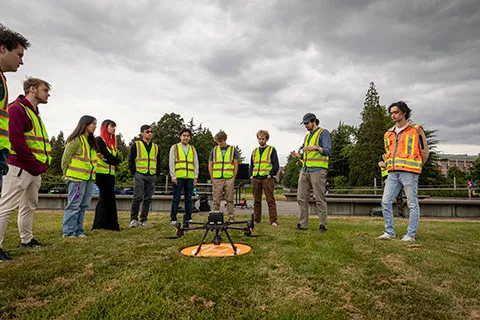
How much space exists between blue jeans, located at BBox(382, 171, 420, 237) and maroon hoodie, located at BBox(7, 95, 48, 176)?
5412mm

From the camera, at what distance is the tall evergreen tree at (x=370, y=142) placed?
39594 millimetres

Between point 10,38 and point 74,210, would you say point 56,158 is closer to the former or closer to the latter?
point 74,210

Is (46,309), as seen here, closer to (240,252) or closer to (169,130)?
(240,252)

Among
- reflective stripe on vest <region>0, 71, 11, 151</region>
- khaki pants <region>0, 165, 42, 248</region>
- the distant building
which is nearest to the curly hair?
reflective stripe on vest <region>0, 71, 11, 151</region>

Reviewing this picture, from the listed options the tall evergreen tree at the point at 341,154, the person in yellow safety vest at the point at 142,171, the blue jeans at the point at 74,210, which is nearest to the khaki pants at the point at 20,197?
the blue jeans at the point at 74,210

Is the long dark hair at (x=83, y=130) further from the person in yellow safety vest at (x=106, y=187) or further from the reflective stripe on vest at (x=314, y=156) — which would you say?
the reflective stripe on vest at (x=314, y=156)

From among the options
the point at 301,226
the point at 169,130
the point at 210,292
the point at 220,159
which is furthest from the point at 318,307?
the point at 169,130

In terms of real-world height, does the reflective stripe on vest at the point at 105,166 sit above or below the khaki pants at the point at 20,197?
above

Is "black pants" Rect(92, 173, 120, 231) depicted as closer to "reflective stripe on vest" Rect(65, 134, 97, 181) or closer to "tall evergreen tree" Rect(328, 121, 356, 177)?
"reflective stripe on vest" Rect(65, 134, 97, 181)

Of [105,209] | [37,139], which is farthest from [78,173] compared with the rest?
[37,139]

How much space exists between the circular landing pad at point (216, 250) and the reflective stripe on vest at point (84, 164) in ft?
8.29

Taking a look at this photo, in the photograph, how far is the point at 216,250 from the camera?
3.83 m

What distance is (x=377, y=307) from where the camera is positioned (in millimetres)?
2172

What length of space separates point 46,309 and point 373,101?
48854mm
